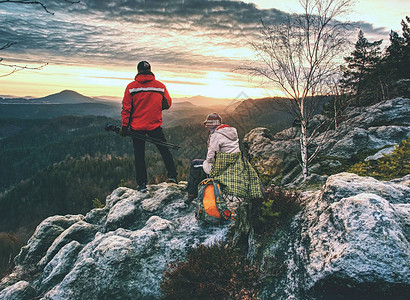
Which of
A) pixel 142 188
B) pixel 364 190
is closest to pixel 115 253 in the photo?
pixel 142 188

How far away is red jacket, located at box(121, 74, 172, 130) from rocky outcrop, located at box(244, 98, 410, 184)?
3.38 metres

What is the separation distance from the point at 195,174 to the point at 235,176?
58.4 inches

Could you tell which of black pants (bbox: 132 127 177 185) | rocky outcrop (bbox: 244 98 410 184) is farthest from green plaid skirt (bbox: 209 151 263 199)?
black pants (bbox: 132 127 177 185)

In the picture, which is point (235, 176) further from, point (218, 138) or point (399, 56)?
point (399, 56)

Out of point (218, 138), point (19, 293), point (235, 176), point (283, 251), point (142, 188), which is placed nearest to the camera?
point (283, 251)

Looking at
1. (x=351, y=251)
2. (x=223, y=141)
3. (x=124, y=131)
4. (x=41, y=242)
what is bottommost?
(x=41, y=242)

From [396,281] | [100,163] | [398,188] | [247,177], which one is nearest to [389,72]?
[398,188]

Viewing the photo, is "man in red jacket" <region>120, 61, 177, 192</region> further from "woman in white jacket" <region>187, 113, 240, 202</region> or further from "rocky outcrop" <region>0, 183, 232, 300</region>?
"woman in white jacket" <region>187, 113, 240, 202</region>

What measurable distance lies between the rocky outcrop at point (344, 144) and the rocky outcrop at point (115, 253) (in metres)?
3.05

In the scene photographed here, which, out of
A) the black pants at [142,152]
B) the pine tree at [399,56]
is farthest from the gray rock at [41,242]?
the pine tree at [399,56]

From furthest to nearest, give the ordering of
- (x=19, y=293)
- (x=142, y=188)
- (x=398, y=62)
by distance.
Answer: (x=398, y=62)
(x=142, y=188)
(x=19, y=293)

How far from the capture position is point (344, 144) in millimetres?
9695

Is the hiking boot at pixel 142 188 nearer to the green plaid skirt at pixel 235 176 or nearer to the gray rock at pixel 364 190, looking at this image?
the green plaid skirt at pixel 235 176

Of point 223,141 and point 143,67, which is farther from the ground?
point 143,67
